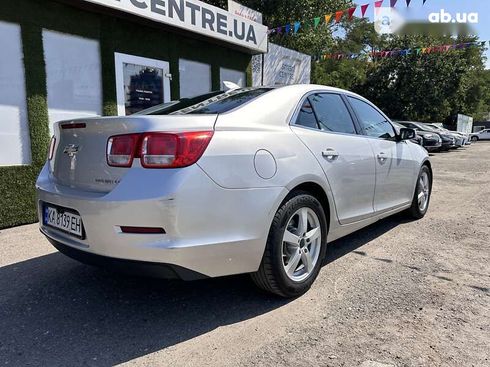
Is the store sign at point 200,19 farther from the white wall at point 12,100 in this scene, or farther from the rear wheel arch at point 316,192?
the rear wheel arch at point 316,192

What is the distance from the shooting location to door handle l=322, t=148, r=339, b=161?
3.35 m

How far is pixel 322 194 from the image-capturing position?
337cm

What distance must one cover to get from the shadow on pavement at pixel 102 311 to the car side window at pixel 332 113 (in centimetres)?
151

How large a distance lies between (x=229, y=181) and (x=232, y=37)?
6726 mm

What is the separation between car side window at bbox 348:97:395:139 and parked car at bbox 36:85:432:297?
60cm

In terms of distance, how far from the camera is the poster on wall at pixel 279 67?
10.7 meters

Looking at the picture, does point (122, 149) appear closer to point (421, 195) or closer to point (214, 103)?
point (214, 103)

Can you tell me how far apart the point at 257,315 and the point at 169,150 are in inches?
52.3

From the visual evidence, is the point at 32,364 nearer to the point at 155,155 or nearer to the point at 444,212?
the point at 155,155

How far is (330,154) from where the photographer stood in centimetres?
340

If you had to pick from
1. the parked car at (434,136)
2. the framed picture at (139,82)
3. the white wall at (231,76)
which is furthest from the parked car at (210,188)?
the parked car at (434,136)

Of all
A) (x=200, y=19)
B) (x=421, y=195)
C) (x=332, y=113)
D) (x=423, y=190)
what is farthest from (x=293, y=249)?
(x=200, y=19)

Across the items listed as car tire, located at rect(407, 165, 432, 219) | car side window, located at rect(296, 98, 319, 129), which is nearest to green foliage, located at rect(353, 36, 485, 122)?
car tire, located at rect(407, 165, 432, 219)

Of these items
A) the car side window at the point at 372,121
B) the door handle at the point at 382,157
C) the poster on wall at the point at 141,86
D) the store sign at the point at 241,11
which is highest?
the store sign at the point at 241,11
